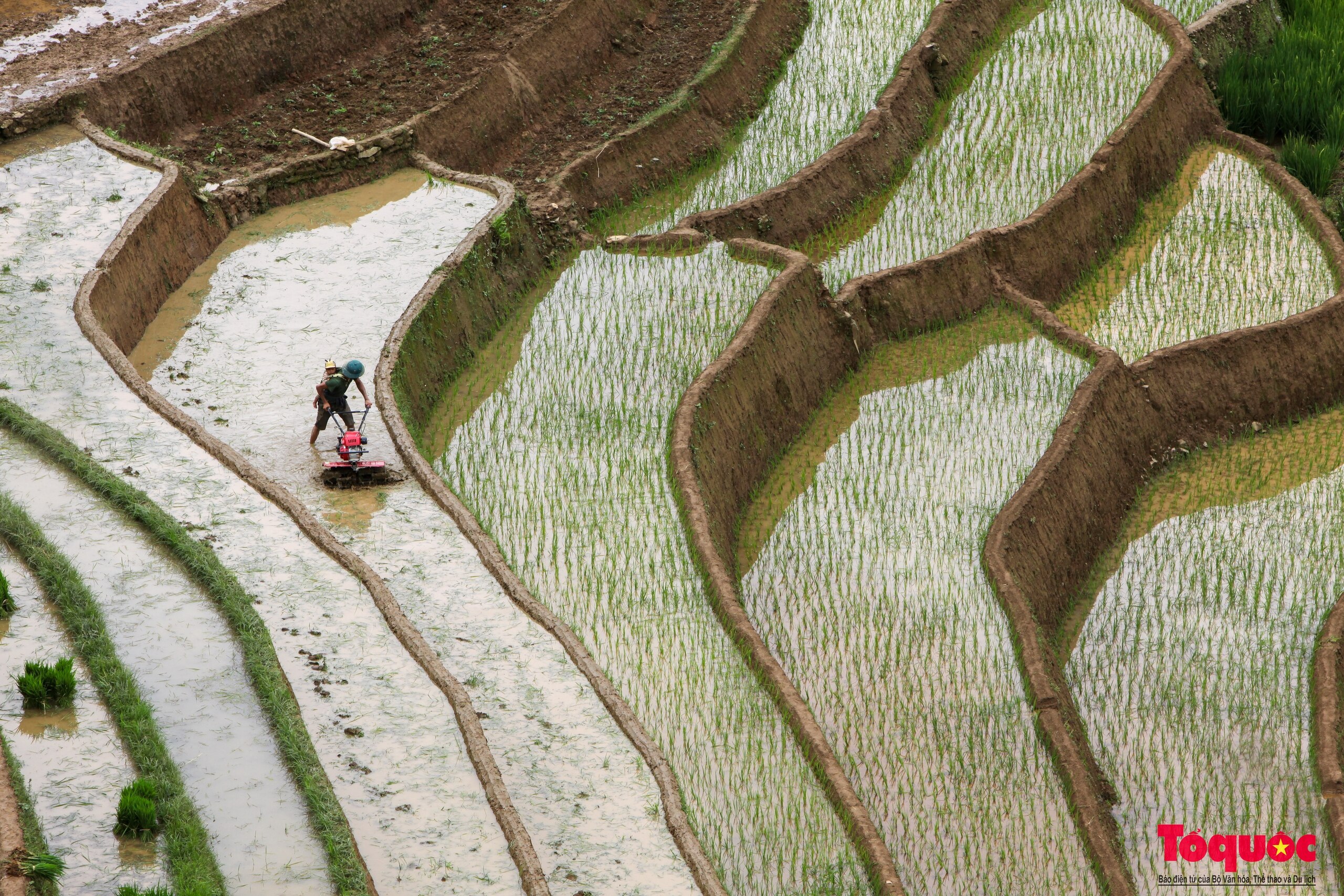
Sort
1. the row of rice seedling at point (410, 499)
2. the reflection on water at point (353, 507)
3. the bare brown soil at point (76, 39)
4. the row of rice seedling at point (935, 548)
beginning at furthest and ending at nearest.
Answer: the bare brown soil at point (76, 39), the reflection on water at point (353, 507), the row of rice seedling at point (935, 548), the row of rice seedling at point (410, 499)

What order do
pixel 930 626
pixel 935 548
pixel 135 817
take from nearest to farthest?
pixel 135 817, pixel 930 626, pixel 935 548

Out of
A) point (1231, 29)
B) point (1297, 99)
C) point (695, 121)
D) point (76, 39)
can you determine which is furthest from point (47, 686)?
point (1231, 29)

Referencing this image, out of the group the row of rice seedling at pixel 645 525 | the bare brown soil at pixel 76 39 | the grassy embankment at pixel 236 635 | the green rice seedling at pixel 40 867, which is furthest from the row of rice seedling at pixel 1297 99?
the green rice seedling at pixel 40 867

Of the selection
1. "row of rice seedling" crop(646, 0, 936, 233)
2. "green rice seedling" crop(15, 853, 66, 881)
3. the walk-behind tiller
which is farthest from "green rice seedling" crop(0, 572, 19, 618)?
"row of rice seedling" crop(646, 0, 936, 233)

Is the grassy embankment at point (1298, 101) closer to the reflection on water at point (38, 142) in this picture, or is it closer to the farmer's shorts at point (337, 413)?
the farmer's shorts at point (337, 413)

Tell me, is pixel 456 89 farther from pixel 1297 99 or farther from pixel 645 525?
pixel 1297 99
